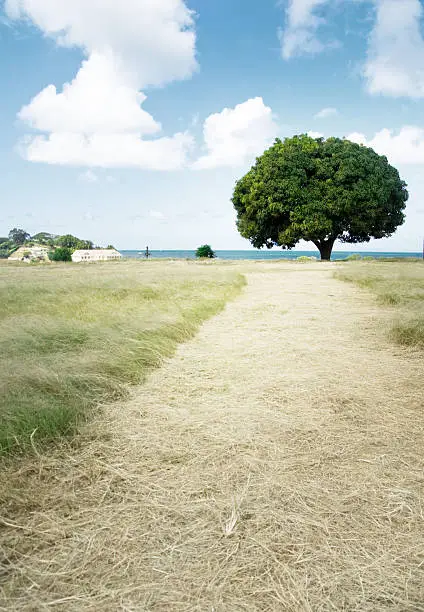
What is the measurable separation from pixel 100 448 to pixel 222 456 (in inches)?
26.2

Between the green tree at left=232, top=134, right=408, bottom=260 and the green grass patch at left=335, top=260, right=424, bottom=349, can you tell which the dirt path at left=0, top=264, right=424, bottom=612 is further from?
the green tree at left=232, top=134, right=408, bottom=260

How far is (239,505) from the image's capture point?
1732 mm

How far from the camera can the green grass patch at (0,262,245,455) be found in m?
2.40

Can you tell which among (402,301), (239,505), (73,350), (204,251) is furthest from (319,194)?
(239,505)

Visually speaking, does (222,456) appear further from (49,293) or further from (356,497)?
(49,293)

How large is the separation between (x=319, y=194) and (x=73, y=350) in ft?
72.6

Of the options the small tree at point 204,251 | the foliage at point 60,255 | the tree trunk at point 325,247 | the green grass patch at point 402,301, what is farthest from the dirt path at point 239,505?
the foliage at point 60,255

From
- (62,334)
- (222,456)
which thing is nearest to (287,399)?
(222,456)

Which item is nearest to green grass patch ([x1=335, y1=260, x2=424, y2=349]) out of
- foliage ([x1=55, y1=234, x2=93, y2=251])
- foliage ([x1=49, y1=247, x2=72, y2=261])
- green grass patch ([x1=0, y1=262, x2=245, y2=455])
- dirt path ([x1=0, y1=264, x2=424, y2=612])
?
dirt path ([x1=0, y1=264, x2=424, y2=612])

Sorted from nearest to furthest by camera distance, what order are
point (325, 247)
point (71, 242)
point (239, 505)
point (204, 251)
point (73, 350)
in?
point (239, 505) < point (73, 350) < point (325, 247) < point (204, 251) < point (71, 242)

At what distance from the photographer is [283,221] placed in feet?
83.9

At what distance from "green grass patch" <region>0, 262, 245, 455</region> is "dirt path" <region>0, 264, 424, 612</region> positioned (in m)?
0.26

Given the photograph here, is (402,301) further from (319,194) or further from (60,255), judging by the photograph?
(60,255)

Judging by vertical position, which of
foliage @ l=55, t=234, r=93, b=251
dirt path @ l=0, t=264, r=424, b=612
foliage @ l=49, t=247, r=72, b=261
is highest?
foliage @ l=55, t=234, r=93, b=251
